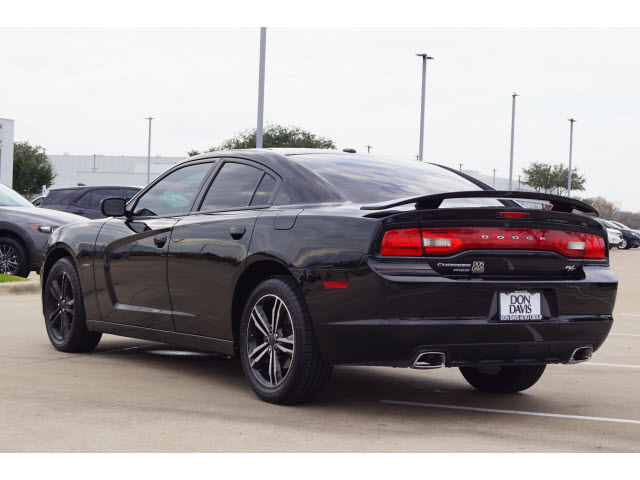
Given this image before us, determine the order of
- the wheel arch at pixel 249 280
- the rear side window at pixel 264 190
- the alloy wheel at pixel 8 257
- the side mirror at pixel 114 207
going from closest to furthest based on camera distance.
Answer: the wheel arch at pixel 249 280 → the rear side window at pixel 264 190 → the side mirror at pixel 114 207 → the alloy wheel at pixel 8 257

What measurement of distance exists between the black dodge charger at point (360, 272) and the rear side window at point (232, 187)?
11 mm

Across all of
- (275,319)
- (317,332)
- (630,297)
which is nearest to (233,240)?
(275,319)

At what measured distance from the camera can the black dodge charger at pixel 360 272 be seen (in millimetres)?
5188

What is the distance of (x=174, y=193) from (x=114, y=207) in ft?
2.08

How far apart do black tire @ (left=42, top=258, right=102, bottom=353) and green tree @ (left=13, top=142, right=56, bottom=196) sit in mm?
67320

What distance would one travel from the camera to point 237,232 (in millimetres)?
Result: 6102

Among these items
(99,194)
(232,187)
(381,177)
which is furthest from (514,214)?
(99,194)

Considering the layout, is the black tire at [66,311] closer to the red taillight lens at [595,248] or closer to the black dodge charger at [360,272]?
the black dodge charger at [360,272]

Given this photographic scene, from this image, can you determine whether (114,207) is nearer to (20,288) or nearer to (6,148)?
(20,288)

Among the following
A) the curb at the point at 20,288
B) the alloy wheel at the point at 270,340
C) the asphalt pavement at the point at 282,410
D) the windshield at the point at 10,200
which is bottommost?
the curb at the point at 20,288

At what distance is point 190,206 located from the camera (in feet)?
22.5

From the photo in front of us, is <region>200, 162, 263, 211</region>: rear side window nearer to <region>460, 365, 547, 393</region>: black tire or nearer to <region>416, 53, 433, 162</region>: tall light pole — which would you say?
<region>460, 365, 547, 393</region>: black tire

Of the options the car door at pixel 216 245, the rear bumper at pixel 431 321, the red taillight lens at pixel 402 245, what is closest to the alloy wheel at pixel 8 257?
the car door at pixel 216 245

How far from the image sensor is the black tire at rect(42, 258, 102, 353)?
782 cm
